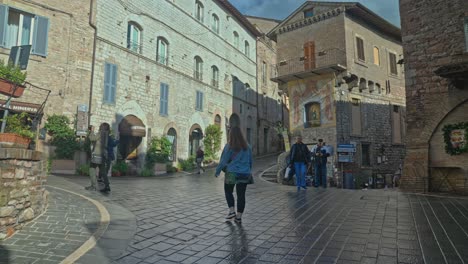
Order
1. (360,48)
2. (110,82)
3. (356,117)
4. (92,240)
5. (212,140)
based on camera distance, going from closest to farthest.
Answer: (92,240) < (110,82) < (360,48) < (356,117) < (212,140)

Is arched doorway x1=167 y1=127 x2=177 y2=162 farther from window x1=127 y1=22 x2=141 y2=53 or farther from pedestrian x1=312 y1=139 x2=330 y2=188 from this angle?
pedestrian x1=312 y1=139 x2=330 y2=188

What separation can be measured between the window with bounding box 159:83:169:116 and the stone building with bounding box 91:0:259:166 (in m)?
0.06

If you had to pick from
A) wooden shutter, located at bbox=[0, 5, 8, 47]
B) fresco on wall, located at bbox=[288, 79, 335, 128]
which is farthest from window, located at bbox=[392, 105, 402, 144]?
wooden shutter, located at bbox=[0, 5, 8, 47]

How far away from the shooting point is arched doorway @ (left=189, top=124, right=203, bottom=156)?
2319 centimetres

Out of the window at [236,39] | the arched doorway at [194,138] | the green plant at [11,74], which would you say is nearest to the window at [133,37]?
the arched doorway at [194,138]

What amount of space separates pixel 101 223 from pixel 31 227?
1.01 m

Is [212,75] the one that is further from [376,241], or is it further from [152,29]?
[376,241]

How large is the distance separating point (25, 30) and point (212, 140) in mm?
13578

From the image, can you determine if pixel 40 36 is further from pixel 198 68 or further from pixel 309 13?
pixel 309 13

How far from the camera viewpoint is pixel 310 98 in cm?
2041

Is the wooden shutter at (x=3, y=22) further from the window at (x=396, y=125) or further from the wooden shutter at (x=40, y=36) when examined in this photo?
the window at (x=396, y=125)

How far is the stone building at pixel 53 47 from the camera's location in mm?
14312

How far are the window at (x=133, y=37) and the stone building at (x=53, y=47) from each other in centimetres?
273

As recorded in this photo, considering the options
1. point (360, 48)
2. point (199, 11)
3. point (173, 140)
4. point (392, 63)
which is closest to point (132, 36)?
point (173, 140)
